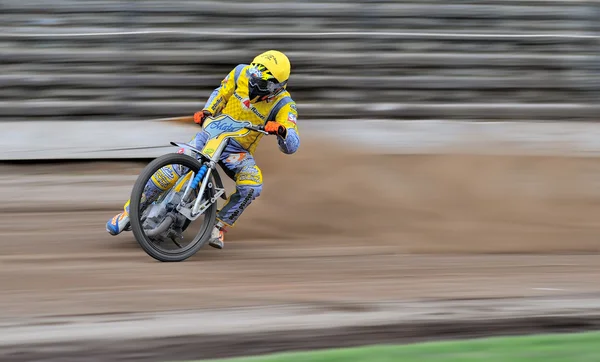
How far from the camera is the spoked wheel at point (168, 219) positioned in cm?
635

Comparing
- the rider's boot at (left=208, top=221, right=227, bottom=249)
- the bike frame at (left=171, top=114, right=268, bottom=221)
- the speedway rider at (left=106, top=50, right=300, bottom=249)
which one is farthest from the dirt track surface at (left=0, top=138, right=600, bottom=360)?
the bike frame at (left=171, top=114, right=268, bottom=221)

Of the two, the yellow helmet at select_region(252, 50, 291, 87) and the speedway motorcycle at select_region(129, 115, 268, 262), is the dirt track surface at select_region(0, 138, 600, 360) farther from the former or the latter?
the yellow helmet at select_region(252, 50, 291, 87)

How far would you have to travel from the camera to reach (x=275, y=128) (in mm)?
6555

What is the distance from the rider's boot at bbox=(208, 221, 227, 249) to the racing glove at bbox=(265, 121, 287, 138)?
1.03m

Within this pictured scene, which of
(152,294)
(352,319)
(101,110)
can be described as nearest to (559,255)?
(352,319)

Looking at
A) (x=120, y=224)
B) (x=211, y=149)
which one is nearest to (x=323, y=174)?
(x=211, y=149)

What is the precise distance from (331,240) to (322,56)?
13.3 feet

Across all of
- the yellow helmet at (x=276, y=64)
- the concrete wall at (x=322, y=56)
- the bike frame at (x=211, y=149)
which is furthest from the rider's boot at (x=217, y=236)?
the concrete wall at (x=322, y=56)

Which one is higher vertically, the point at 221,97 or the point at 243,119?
the point at 221,97

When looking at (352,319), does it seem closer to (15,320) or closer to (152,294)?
(152,294)

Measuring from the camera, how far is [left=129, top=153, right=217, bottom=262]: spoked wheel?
6.35 metres

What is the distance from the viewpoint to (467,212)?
8.74m

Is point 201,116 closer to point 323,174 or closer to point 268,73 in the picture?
point 268,73

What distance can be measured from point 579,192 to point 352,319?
5.11 meters
